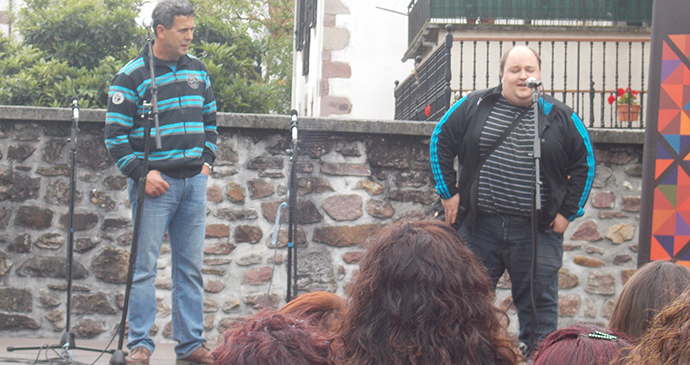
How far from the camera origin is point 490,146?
340cm

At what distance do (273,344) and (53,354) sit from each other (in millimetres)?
3145

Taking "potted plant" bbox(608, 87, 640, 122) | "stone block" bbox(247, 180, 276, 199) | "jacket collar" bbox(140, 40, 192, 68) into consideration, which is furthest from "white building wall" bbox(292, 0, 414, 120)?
"jacket collar" bbox(140, 40, 192, 68)

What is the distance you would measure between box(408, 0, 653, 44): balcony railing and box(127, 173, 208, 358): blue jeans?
19.2 feet

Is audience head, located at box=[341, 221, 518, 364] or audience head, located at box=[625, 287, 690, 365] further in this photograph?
audience head, located at box=[341, 221, 518, 364]

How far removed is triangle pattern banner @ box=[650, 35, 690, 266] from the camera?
402 cm

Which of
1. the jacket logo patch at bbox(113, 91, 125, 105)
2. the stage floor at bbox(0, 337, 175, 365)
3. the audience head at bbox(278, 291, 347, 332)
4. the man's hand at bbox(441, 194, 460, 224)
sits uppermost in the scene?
the jacket logo patch at bbox(113, 91, 125, 105)

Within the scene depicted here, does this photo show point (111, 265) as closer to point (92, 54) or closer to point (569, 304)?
point (569, 304)

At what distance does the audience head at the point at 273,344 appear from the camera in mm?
1398

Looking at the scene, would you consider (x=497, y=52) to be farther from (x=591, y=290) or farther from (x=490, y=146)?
(x=490, y=146)

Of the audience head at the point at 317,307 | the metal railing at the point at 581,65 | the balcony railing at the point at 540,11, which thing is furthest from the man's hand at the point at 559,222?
the balcony railing at the point at 540,11

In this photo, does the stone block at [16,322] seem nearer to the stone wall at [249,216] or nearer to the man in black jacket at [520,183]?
the stone wall at [249,216]

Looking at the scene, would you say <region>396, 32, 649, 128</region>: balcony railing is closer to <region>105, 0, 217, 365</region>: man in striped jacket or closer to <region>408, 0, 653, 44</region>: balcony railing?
<region>408, 0, 653, 44</region>: balcony railing

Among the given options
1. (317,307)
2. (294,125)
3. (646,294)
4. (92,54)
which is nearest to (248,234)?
(294,125)

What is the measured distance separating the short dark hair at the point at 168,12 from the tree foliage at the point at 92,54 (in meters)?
4.50
